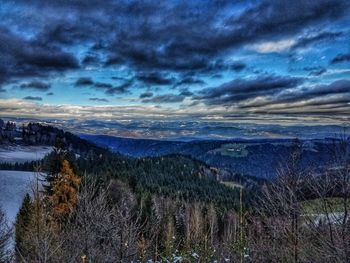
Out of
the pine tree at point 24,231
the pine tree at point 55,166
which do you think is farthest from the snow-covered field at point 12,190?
the pine tree at point 24,231

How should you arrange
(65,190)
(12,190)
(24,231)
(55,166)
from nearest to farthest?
(24,231)
(65,190)
(55,166)
(12,190)

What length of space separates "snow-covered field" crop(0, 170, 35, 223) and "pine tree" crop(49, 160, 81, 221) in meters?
51.1

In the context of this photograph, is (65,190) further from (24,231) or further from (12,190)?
(12,190)

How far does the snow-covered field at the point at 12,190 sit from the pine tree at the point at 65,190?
5107 cm

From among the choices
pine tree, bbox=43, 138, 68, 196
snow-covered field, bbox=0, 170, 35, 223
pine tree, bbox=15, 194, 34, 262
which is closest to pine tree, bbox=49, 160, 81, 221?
pine tree, bbox=43, 138, 68, 196

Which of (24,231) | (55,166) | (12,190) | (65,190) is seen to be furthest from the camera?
(12,190)

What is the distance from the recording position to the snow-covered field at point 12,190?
94688mm

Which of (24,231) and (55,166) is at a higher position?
(55,166)

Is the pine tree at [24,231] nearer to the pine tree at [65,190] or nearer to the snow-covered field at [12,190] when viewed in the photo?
the pine tree at [65,190]

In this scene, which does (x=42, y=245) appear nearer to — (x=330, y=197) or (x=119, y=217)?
(x=119, y=217)

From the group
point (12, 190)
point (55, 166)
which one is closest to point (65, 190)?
point (55, 166)

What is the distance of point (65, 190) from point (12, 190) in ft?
258

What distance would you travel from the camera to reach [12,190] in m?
111

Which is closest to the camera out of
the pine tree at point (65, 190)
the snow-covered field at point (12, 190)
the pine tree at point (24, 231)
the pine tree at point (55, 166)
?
the pine tree at point (24, 231)
